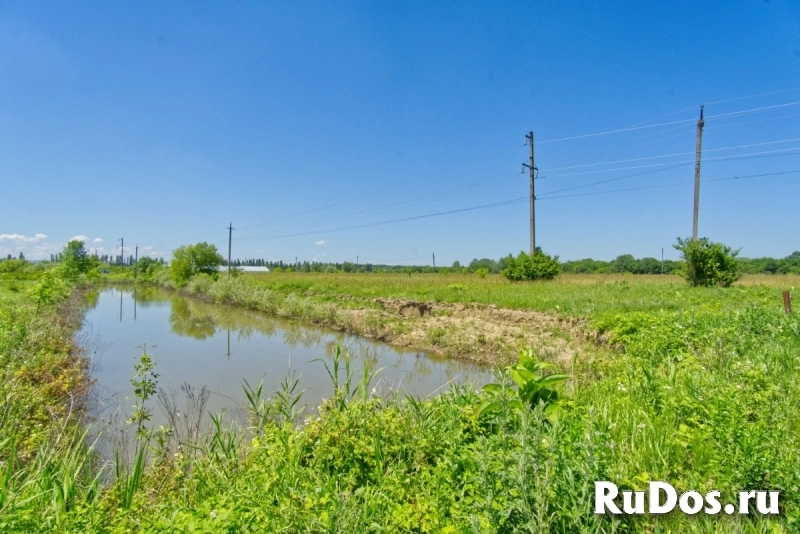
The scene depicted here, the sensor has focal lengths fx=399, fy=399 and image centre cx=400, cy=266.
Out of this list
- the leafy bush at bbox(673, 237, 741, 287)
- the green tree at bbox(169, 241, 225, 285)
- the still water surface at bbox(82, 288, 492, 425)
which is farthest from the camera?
the green tree at bbox(169, 241, 225, 285)

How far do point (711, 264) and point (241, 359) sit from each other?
61.9ft

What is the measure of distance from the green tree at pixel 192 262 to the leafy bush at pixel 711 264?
37.9m

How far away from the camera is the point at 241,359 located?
1044 centimetres

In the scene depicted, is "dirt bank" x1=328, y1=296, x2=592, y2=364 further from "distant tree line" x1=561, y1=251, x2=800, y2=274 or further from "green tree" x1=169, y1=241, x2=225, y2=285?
"distant tree line" x1=561, y1=251, x2=800, y2=274

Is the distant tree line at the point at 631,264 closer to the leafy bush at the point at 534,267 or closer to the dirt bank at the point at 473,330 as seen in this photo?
the leafy bush at the point at 534,267

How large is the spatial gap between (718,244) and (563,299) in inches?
389

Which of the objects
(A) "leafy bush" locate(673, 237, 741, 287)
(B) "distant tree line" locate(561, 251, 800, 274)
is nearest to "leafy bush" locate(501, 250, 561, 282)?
(A) "leafy bush" locate(673, 237, 741, 287)

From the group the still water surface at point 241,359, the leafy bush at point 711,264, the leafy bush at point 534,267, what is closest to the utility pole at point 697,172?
the leafy bush at point 711,264

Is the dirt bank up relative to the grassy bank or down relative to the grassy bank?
down

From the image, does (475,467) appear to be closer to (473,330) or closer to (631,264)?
(473,330)

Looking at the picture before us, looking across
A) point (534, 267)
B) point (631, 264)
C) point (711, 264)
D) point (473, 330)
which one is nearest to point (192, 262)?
point (534, 267)

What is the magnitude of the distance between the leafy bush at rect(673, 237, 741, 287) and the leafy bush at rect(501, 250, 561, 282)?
6718 millimetres

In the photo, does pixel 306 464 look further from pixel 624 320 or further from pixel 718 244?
pixel 718 244

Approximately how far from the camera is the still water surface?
24.3ft
